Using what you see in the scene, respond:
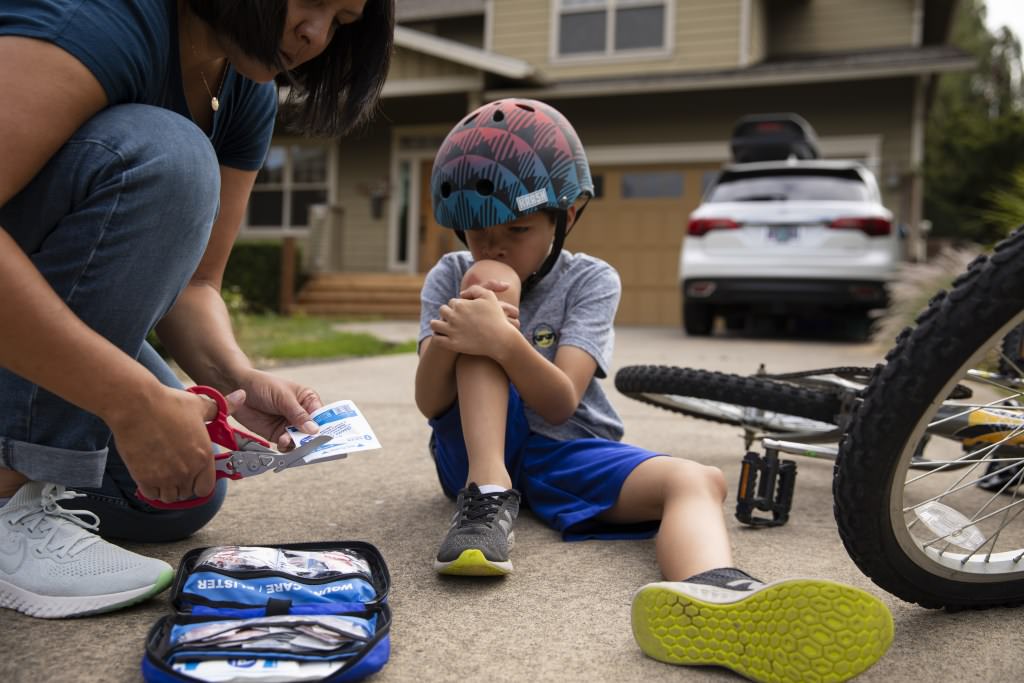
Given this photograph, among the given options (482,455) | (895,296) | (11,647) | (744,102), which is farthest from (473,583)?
(744,102)

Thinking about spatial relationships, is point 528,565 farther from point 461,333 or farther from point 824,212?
point 824,212

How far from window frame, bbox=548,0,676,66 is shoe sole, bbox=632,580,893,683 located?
12.8m

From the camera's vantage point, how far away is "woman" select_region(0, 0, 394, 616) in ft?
3.84

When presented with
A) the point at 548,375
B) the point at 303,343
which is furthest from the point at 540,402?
the point at 303,343

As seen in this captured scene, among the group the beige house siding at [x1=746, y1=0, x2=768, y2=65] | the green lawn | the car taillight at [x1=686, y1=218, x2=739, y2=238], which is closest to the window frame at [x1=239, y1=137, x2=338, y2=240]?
the green lawn

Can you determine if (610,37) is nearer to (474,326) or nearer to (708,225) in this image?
(708,225)

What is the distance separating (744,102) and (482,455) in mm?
11586

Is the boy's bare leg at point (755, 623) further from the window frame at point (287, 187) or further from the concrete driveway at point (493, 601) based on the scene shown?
the window frame at point (287, 187)

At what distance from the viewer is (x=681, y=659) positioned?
4.28 ft

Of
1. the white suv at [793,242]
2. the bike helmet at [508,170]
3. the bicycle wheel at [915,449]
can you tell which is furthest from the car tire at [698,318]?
the bicycle wheel at [915,449]

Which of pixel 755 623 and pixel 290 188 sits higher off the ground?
pixel 290 188

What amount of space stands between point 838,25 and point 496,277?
514 inches

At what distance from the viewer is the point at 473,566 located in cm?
159

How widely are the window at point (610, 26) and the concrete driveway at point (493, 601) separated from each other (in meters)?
11.4
